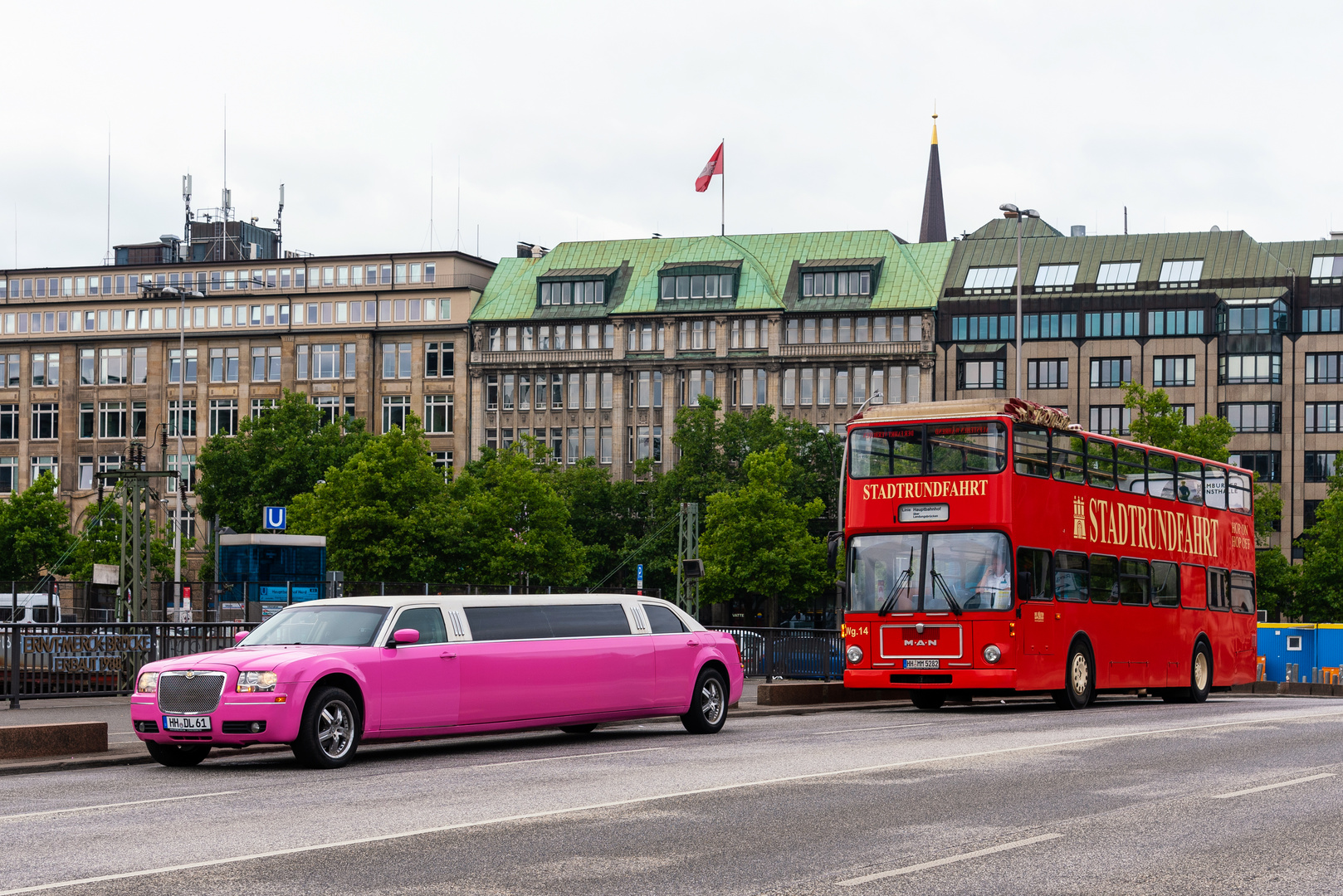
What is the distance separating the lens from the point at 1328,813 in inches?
482

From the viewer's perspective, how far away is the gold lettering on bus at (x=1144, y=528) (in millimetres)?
27125

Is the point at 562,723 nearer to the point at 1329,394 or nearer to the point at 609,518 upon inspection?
the point at 609,518

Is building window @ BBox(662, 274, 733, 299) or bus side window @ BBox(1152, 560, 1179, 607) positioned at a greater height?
building window @ BBox(662, 274, 733, 299)

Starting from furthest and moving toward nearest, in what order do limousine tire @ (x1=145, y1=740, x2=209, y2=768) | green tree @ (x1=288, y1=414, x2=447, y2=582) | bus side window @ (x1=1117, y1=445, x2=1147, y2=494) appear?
green tree @ (x1=288, y1=414, x2=447, y2=582) → bus side window @ (x1=1117, y1=445, x2=1147, y2=494) → limousine tire @ (x1=145, y1=740, x2=209, y2=768)

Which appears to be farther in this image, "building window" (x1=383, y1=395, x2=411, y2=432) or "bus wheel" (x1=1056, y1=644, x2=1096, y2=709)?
"building window" (x1=383, y1=395, x2=411, y2=432)

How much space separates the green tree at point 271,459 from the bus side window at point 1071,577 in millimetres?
53784

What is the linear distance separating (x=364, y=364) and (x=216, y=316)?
9.23m

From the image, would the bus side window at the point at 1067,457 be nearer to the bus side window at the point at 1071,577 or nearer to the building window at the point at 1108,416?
the bus side window at the point at 1071,577

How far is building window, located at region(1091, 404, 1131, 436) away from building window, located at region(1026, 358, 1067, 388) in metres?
1.99

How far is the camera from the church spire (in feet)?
363

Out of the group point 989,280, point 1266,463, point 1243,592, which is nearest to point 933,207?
point 989,280

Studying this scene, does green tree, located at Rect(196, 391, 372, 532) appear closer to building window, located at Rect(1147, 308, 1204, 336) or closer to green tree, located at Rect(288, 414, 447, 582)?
green tree, located at Rect(288, 414, 447, 582)

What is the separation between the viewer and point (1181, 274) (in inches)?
3474

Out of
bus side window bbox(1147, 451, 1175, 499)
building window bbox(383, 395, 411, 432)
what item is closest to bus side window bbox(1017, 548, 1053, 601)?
bus side window bbox(1147, 451, 1175, 499)
